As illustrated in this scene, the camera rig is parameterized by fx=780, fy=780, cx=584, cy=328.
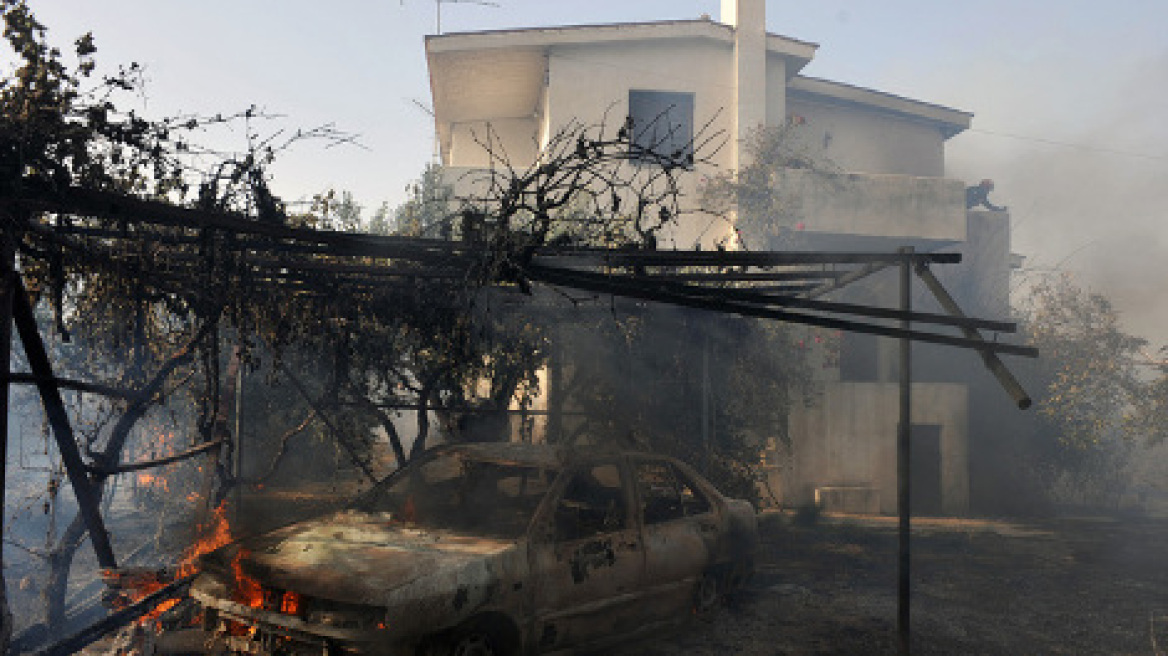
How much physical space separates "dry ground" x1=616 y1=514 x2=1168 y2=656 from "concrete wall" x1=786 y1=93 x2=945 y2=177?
46.2 feet

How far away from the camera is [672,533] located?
6348 mm

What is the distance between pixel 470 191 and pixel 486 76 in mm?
4405

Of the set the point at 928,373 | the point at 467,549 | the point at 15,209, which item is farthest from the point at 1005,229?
the point at 15,209

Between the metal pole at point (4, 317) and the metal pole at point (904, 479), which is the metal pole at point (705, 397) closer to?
the metal pole at point (904, 479)

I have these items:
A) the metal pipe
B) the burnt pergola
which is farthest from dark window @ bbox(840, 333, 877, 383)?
the metal pipe

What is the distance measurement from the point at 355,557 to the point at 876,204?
1746cm

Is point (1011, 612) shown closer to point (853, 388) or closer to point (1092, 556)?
point (1092, 556)

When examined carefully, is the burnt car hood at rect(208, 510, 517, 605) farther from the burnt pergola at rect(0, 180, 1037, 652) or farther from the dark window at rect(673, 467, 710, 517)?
the dark window at rect(673, 467, 710, 517)

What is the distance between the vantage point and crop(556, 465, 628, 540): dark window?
5512mm

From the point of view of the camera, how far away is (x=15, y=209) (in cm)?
400

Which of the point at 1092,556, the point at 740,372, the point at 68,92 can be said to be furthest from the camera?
the point at 740,372

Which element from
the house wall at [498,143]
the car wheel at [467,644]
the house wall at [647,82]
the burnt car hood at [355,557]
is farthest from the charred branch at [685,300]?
the house wall at [498,143]

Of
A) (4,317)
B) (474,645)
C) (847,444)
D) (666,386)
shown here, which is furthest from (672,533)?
(847,444)

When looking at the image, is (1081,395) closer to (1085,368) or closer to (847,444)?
(1085,368)
